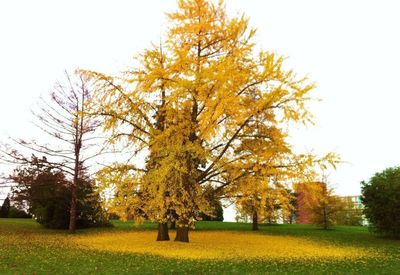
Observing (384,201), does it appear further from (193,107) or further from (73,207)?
(73,207)

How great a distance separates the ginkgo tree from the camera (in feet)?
62.4

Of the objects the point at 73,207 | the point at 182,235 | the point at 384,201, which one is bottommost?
the point at 182,235

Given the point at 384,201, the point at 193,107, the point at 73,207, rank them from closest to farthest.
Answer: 1. the point at 193,107
2. the point at 384,201
3. the point at 73,207

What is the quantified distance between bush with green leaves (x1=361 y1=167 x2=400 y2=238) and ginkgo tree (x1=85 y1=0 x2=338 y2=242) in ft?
39.9

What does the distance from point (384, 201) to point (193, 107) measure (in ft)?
53.2

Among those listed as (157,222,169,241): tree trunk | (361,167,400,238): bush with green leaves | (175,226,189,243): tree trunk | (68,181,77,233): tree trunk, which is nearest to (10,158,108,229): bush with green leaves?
(68,181,77,233): tree trunk

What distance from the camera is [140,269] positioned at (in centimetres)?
1274

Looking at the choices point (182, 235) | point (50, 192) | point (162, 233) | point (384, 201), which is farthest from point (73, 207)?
point (384, 201)

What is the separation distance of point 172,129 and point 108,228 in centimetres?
1719

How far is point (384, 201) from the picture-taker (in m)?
28.1

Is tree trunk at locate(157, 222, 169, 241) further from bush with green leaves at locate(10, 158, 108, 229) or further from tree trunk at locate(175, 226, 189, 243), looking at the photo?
bush with green leaves at locate(10, 158, 108, 229)

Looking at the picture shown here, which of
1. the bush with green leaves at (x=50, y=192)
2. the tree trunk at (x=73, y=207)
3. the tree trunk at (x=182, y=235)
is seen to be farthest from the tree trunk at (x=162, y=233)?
the tree trunk at (x=73, y=207)

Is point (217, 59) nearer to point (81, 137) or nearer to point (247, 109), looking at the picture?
point (247, 109)

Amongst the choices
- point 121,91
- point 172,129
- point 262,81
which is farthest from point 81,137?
point 262,81
